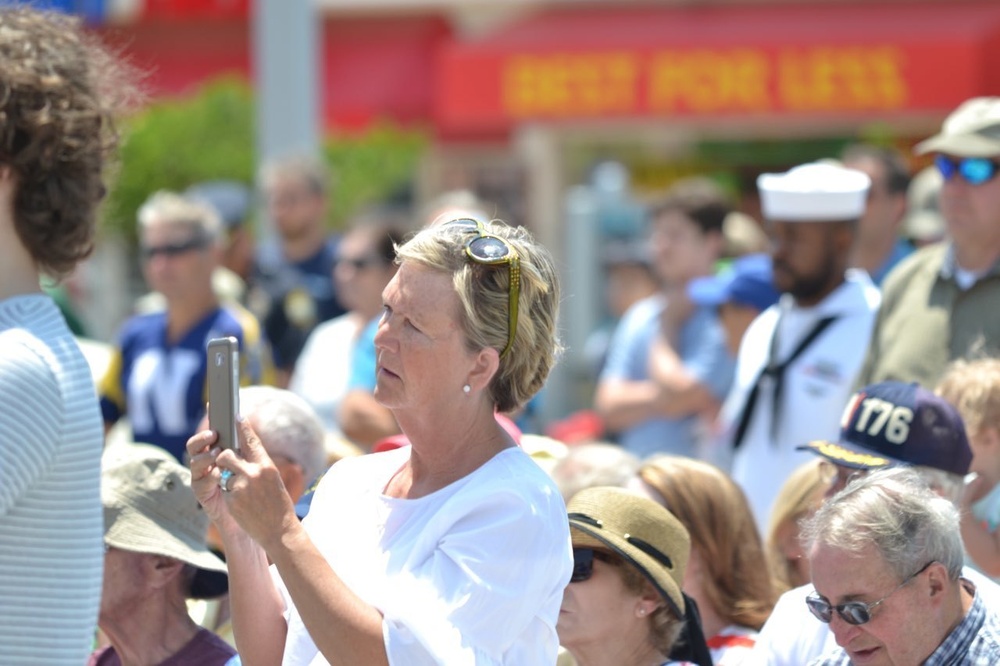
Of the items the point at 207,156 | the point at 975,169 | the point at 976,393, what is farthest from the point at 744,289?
the point at 207,156

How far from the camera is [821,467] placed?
12.1 feet

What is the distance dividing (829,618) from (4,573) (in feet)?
4.80

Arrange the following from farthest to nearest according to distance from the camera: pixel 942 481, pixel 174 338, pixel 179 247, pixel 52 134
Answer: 1. pixel 179 247
2. pixel 174 338
3. pixel 942 481
4. pixel 52 134

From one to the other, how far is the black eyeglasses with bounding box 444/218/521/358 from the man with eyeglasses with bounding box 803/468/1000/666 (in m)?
0.76

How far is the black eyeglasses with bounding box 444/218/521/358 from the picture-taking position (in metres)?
2.53

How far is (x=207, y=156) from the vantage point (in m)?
13.1

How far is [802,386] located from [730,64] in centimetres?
897

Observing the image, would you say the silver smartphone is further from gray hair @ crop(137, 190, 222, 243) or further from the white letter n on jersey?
gray hair @ crop(137, 190, 222, 243)

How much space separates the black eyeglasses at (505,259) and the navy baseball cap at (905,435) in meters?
1.17

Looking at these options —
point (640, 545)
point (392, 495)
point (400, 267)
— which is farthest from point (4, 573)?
point (640, 545)

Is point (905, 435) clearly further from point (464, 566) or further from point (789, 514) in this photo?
point (464, 566)

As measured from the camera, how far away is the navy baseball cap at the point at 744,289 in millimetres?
5801

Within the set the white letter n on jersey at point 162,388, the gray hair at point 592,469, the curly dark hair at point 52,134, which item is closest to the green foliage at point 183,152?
the white letter n on jersey at point 162,388

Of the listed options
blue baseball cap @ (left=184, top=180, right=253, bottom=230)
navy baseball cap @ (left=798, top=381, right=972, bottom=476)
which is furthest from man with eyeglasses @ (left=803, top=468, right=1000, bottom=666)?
blue baseball cap @ (left=184, top=180, right=253, bottom=230)
